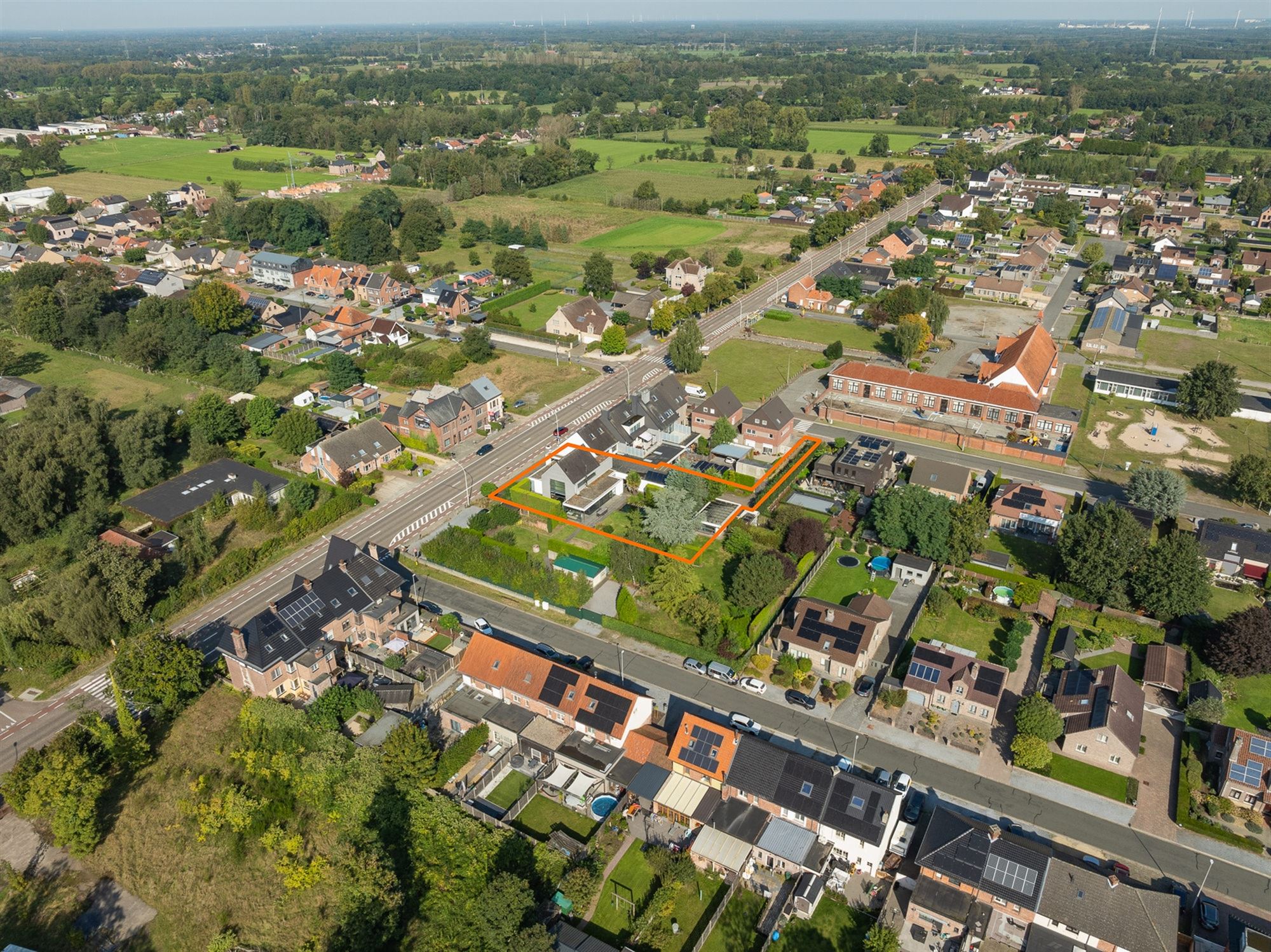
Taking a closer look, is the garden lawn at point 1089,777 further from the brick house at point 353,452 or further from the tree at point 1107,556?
the brick house at point 353,452

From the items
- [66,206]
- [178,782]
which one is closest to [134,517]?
[178,782]

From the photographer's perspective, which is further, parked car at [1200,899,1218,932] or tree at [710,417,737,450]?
tree at [710,417,737,450]

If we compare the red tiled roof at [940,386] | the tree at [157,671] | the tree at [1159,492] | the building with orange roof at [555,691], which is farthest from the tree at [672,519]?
the tree at [1159,492]

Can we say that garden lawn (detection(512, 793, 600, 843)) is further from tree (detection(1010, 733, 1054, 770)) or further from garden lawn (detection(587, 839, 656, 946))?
tree (detection(1010, 733, 1054, 770))

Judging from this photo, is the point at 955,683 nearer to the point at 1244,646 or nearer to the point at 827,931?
the point at 827,931

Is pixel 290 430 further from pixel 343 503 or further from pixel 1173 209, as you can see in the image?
pixel 1173 209

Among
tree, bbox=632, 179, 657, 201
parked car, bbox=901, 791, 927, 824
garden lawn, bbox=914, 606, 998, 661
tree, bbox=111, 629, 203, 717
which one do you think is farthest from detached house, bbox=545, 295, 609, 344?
tree, bbox=632, 179, 657, 201
